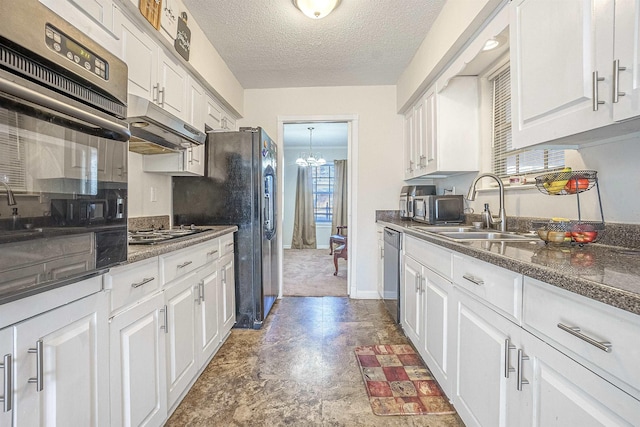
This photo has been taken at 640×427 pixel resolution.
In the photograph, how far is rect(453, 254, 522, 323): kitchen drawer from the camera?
98 centimetres

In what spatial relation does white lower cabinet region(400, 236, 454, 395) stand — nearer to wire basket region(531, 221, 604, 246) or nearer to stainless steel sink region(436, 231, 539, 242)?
stainless steel sink region(436, 231, 539, 242)

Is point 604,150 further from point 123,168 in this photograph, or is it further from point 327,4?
point 123,168

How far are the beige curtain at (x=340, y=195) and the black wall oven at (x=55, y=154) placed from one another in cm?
623

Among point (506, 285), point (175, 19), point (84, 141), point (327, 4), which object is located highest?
point (327, 4)

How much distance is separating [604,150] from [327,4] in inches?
71.1

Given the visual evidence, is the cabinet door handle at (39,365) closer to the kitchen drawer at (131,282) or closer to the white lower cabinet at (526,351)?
the kitchen drawer at (131,282)

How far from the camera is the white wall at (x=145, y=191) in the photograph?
2.11 m

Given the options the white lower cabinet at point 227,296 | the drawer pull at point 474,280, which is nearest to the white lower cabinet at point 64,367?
the white lower cabinet at point 227,296

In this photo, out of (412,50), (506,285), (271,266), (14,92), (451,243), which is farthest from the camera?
(271,266)

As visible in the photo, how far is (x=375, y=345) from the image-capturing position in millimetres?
Result: 2314

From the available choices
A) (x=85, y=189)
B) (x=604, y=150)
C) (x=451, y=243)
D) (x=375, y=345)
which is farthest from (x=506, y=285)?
(x=375, y=345)

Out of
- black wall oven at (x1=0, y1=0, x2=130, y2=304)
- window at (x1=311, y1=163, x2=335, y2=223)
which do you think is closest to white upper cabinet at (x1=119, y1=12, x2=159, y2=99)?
black wall oven at (x1=0, y1=0, x2=130, y2=304)

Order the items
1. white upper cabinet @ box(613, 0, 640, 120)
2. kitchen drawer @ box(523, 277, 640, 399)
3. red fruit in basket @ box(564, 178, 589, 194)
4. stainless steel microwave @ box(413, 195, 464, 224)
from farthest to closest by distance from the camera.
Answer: stainless steel microwave @ box(413, 195, 464, 224)
red fruit in basket @ box(564, 178, 589, 194)
white upper cabinet @ box(613, 0, 640, 120)
kitchen drawer @ box(523, 277, 640, 399)

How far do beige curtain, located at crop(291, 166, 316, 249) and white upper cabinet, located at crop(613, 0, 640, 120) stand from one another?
6480 millimetres
